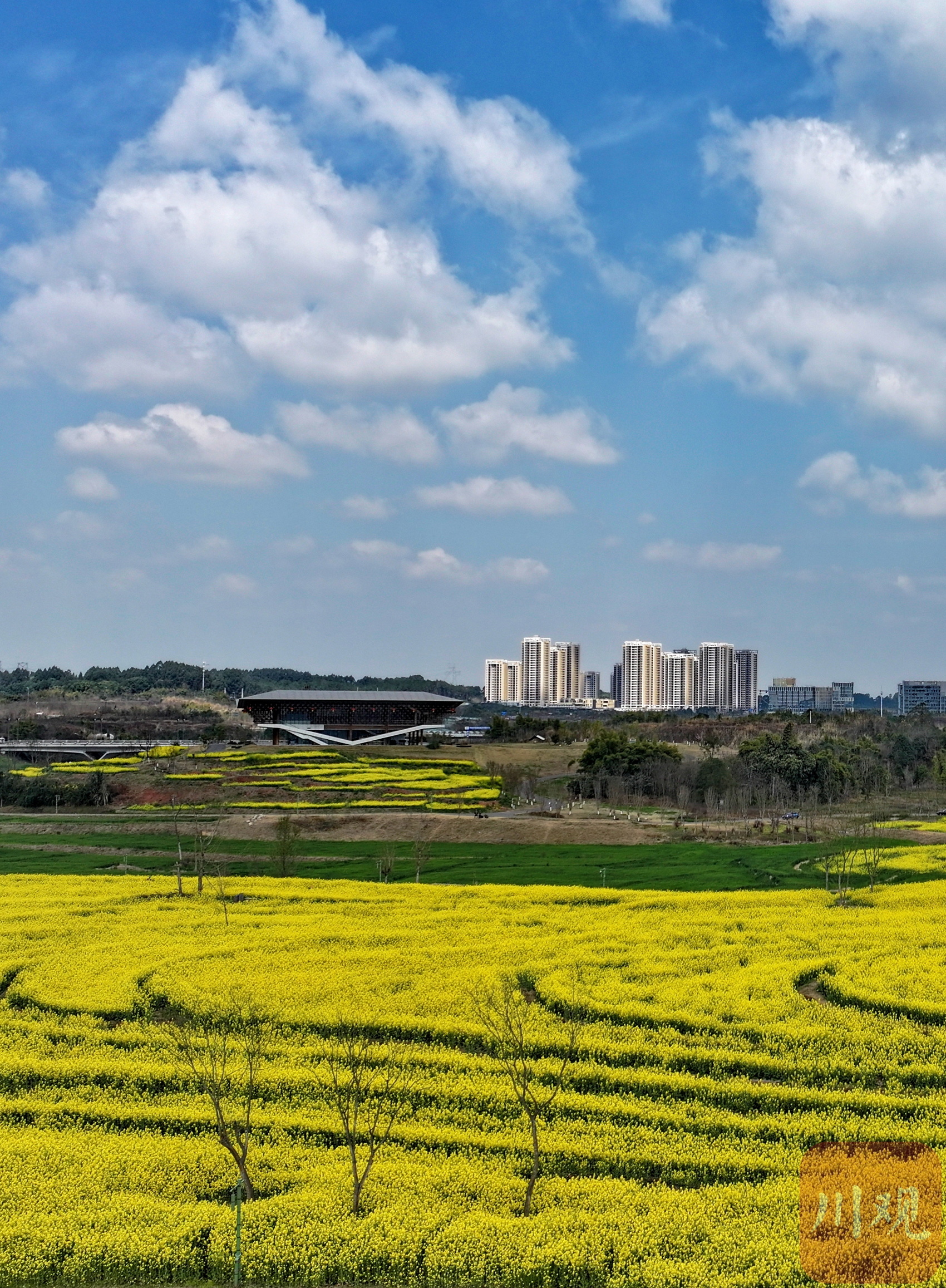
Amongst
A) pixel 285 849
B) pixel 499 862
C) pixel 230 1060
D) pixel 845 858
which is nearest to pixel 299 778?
pixel 499 862

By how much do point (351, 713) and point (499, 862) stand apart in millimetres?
65697

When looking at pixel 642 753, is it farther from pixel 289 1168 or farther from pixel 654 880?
pixel 289 1168

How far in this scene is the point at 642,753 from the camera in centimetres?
8094

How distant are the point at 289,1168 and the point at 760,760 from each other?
66108 mm

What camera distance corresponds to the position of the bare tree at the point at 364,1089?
18.0m

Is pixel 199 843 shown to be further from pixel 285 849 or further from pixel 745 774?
pixel 745 774

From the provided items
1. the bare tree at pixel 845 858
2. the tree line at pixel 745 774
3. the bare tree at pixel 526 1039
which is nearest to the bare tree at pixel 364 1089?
the bare tree at pixel 526 1039

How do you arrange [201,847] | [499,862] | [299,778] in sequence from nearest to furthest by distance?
[201,847], [499,862], [299,778]

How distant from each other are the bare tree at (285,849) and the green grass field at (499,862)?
627mm

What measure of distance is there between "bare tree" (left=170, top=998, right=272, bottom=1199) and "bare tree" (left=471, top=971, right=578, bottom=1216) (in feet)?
17.1

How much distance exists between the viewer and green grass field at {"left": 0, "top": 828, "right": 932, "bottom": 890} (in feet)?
147

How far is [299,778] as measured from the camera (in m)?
77.9

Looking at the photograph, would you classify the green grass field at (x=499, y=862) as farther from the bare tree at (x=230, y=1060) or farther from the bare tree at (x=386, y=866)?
the bare tree at (x=230, y=1060)

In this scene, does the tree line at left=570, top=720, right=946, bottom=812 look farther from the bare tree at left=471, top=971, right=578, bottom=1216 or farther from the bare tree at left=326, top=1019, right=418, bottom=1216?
the bare tree at left=326, top=1019, right=418, bottom=1216
